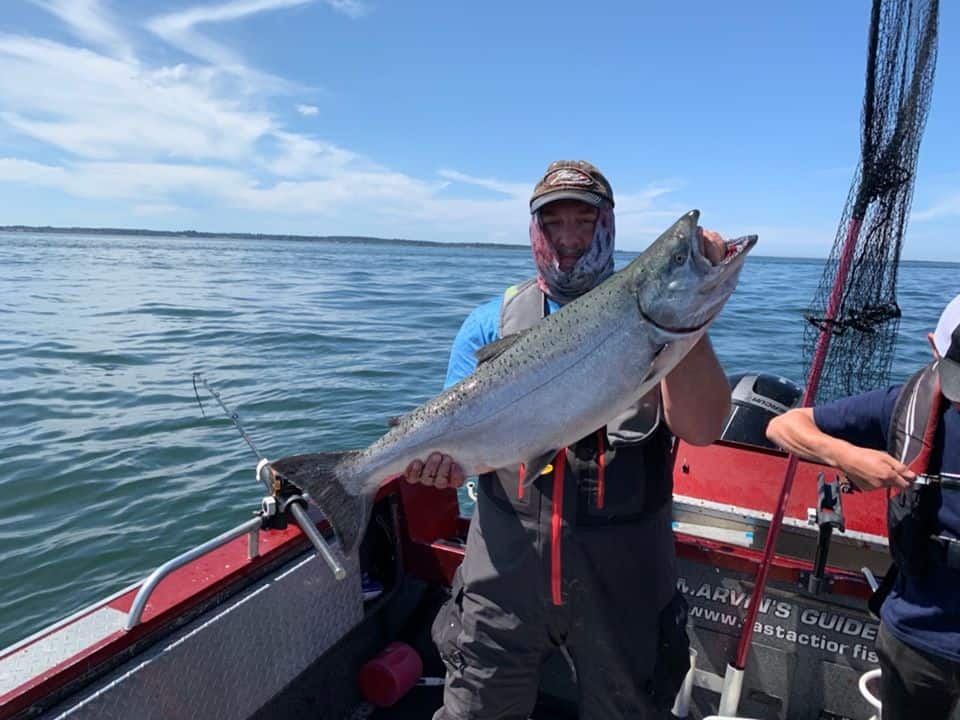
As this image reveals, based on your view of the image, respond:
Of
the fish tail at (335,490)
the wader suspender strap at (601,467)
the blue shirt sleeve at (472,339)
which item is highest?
the blue shirt sleeve at (472,339)

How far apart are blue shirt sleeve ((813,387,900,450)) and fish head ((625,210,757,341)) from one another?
3.10 ft

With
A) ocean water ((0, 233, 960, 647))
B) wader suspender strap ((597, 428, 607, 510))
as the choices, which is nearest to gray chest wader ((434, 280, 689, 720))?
wader suspender strap ((597, 428, 607, 510))

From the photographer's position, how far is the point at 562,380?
8.30ft

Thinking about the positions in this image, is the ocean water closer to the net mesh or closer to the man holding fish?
the man holding fish

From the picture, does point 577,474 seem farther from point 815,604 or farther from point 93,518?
point 93,518

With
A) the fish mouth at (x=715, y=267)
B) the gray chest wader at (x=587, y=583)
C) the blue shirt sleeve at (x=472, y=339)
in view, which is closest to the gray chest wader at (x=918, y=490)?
the gray chest wader at (x=587, y=583)

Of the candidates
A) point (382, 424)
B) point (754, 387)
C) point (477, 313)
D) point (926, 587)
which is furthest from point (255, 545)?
point (382, 424)

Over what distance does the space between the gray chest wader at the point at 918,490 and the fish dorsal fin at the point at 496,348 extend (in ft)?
5.10

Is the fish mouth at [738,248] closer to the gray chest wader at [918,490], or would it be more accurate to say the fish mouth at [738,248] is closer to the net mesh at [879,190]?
the gray chest wader at [918,490]

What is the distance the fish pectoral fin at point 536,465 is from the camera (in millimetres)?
2533

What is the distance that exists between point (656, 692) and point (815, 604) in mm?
1549

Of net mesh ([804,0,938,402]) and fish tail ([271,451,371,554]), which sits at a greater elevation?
net mesh ([804,0,938,402])

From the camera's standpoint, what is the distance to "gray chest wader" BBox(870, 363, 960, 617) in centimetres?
246

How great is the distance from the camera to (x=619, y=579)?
8.52 ft
